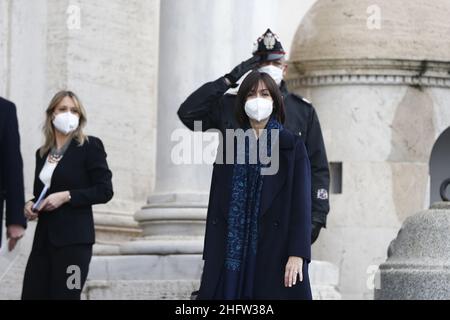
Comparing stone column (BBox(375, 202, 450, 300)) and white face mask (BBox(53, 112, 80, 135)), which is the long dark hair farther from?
stone column (BBox(375, 202, 450, 300))

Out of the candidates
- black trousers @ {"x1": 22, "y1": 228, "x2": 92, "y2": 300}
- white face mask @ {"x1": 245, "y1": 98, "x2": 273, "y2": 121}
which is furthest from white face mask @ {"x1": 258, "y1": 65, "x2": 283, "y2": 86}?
black trousers @ {"x1": 22, "y1": 228, "x2": 92, "y2": 300}

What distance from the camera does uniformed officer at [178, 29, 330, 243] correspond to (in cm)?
1300

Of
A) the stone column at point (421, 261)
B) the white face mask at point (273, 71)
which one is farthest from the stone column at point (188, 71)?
the white face mask at point (273, 71)

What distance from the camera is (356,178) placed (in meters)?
19.5

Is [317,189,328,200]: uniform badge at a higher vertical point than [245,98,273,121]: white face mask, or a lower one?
lower

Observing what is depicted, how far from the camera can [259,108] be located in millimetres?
12219

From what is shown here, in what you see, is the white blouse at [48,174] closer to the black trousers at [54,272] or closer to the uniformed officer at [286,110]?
the black trousers at [54,272]

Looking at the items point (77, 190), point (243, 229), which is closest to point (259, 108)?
point (243, 229)

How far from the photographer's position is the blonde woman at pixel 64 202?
530 inches

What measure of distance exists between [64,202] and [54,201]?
0.24 ft

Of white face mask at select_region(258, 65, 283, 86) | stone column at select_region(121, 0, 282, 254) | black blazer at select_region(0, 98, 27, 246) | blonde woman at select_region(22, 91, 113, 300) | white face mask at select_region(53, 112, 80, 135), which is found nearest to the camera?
black blazer at select_region(0, 98, 27, 246)

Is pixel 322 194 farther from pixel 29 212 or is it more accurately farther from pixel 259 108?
pixel 29 212
